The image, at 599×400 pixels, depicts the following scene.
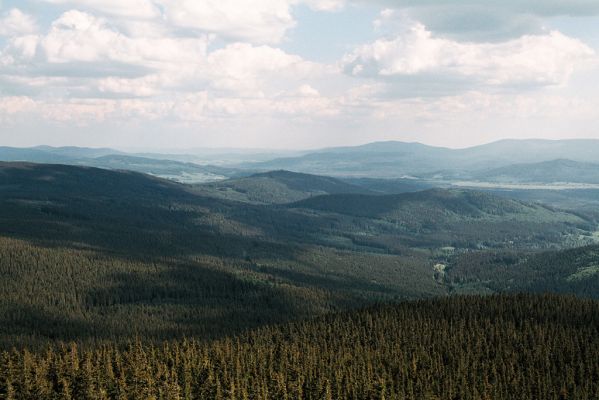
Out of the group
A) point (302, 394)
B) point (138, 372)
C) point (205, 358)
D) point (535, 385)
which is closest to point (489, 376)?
point (535, 385)

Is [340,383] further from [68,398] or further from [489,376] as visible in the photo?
[68,398]

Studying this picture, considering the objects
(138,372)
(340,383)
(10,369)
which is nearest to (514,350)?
(340,383)

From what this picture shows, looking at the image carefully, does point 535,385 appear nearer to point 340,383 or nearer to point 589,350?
point 589,350

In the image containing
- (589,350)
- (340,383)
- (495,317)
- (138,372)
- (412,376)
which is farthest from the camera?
(495,317)

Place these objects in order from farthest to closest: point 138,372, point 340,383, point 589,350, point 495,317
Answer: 1. point 495,317
2. point 589,350
3. point 340,383
4. point 138,372

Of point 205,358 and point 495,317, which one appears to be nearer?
point 205,358

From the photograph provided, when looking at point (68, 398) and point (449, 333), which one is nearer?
point (68, 398)
